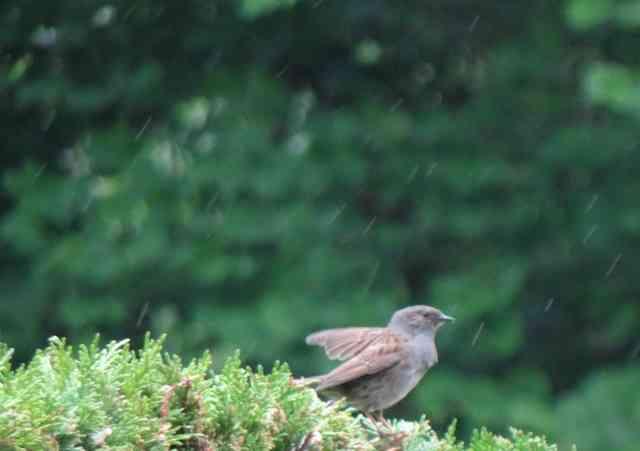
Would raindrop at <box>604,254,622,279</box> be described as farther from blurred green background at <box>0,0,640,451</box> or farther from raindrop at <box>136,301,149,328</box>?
raindrop at <box>136,301,149,328</box>

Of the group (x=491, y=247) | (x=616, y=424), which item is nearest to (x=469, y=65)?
(x=491, y=247)

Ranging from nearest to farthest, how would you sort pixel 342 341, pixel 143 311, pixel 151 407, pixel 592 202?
pixel 151 407, pixel 342 341, pixel 143 311, pixel 592 202

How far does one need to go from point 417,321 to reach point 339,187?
4887 millimetres

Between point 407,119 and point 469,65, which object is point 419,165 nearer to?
point 407,119

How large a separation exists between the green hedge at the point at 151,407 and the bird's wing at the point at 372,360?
1.53 meters

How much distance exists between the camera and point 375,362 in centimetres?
470

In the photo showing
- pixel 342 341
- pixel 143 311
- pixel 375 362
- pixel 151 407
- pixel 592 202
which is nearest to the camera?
pixel 151 407

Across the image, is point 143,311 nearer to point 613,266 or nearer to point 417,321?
point 613,266

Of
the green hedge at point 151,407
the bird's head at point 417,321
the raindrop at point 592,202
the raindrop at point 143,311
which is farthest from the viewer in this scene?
A: the raindrop at point 592,202

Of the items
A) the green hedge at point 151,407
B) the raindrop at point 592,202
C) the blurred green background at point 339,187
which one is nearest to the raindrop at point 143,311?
the blurred green background at point 339,187

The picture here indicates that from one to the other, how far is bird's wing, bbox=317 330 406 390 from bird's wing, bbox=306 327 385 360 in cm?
3

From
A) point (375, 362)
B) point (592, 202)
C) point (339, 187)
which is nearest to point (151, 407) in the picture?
point (375, 362)

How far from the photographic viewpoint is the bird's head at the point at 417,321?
5293mm

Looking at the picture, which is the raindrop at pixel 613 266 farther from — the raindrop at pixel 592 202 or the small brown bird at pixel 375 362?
the small brown bird at pixel 375 362
